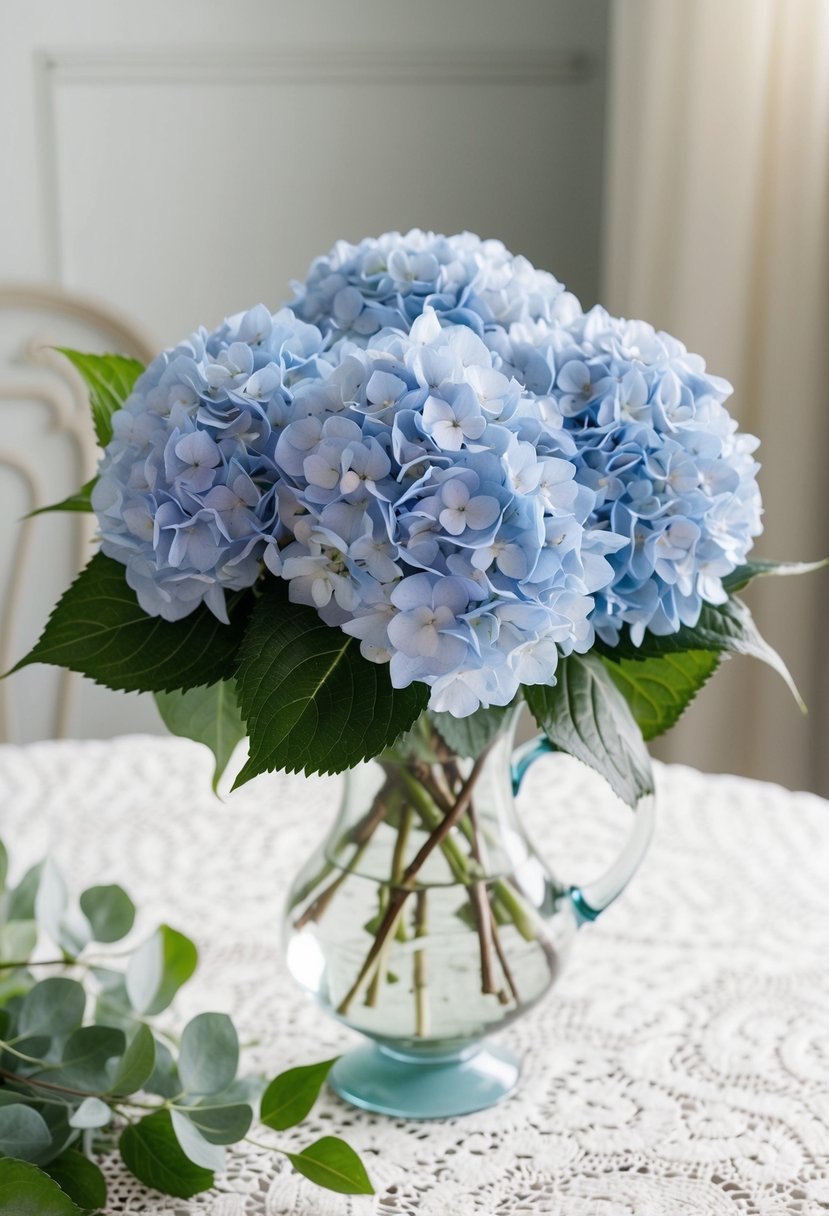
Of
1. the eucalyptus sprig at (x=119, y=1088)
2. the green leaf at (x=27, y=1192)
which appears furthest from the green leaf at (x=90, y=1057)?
the green leaf at (x=27, y=1192)

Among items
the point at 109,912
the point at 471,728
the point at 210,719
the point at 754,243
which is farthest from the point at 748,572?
the point at 754,243

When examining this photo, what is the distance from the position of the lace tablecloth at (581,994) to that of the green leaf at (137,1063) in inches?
2.7

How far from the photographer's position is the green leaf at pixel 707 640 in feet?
2.06

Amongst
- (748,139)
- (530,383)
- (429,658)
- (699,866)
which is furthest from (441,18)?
(429,658)

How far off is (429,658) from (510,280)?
23 cm

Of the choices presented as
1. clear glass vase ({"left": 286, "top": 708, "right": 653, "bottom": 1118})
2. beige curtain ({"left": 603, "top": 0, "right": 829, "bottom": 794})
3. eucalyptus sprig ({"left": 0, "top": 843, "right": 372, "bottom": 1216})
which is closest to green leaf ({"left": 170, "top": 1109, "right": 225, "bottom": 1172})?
eucalyptus sprig ({"left": 0, "top": 843, "right": 372, "bottom": 1216})

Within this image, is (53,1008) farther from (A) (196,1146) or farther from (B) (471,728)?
(B) (471,728)

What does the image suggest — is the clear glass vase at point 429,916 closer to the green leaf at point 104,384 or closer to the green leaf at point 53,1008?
the green leaf at point 53,1008

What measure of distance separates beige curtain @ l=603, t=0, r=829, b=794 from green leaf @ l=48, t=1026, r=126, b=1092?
140 cm

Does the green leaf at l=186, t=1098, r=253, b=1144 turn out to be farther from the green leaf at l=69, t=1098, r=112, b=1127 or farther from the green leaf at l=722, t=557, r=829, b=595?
the green leaf at l=722, t=557, r=829, b=595

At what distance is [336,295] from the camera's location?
657mm

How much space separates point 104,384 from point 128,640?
0.51 feet

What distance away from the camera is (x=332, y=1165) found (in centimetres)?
59

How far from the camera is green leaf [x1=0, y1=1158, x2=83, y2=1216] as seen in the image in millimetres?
520
